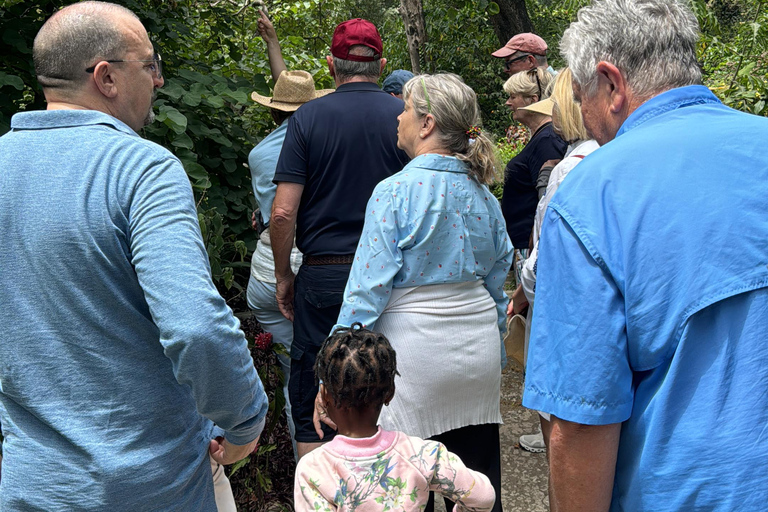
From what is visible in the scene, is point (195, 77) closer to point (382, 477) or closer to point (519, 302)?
point (519, 302)

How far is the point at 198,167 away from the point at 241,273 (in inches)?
32.7

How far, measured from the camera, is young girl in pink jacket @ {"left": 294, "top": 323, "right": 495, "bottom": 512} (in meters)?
1.79

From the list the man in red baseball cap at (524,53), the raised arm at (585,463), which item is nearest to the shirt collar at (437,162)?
the raised arm at (585,463)

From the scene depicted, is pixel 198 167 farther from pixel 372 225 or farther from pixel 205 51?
pixel 205 51

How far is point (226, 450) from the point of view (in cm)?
167

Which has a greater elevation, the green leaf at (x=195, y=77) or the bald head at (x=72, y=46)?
the bald head at (x=72, y=46)

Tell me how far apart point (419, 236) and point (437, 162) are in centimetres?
29

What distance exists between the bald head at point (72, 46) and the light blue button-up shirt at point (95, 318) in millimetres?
101

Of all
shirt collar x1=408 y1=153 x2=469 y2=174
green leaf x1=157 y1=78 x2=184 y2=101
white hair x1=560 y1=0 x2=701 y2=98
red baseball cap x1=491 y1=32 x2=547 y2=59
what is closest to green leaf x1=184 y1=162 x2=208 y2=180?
green leaf x1=157 y1=78 x2=184 y2=101

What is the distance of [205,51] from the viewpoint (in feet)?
16.8

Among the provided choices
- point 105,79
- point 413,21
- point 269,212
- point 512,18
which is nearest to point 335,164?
point 269,212

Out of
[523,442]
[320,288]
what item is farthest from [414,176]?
[523,442]

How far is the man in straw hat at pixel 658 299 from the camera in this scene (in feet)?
3.80

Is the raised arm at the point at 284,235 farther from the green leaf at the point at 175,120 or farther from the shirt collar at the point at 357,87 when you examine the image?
the green leaf at the point at 175,120
